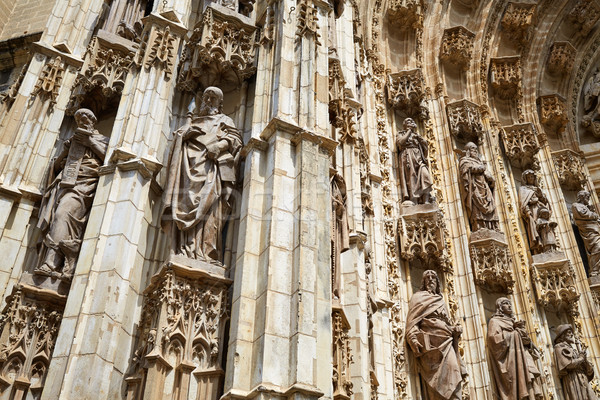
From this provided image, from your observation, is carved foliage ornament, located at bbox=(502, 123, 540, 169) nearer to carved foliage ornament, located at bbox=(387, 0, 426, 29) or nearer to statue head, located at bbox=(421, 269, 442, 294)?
carved foliage ornament, located at bbox=(387, 0, 426, 29)

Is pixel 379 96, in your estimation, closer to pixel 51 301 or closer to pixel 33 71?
pixel 33 71

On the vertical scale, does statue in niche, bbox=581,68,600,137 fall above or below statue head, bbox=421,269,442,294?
above

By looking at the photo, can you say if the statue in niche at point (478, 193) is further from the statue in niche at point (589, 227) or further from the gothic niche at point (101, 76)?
the gothic niche at point (101, 76)

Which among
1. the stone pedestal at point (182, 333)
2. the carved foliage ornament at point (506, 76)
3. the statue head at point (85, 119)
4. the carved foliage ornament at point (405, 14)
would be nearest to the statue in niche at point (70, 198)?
the statue head at point (85, 119)

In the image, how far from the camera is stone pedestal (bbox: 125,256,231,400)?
15.1 ft

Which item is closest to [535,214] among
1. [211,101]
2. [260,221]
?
[211,101]

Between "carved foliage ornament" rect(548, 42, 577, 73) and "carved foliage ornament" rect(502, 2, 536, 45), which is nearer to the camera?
"carved foliage ornament" rect(502, 2, 536, 45)

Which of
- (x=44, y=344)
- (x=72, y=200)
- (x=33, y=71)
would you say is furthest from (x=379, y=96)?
(x=44, y=344)

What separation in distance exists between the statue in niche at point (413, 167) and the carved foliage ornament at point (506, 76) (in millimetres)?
2948

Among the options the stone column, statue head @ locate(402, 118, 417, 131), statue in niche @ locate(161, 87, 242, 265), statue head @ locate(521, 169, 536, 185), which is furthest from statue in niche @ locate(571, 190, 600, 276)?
the stone column

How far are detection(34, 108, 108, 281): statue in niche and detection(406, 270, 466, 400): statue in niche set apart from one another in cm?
494

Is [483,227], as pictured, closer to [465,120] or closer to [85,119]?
[465,120]

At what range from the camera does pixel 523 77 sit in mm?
13750

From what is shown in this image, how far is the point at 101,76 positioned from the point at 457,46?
26.7 feet
